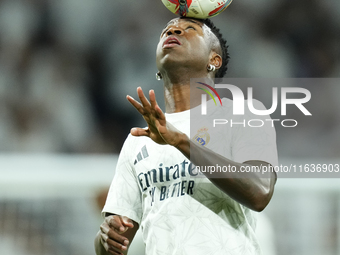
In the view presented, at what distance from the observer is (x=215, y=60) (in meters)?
2.86

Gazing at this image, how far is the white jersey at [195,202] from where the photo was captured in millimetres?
2186

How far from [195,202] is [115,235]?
0.42m

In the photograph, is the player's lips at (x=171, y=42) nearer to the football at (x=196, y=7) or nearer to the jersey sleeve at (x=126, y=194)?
the football at (x=196, y=7)

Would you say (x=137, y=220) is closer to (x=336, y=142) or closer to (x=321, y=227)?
(x=321, y=227)

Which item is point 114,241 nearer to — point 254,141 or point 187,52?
point 254,141

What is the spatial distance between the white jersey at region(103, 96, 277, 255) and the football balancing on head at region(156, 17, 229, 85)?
0.35m

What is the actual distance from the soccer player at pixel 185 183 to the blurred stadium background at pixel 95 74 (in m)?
1.51

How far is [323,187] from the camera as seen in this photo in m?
3.73

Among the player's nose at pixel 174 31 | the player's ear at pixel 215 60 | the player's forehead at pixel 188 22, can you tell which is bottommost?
the player's ear at pixel 215 60

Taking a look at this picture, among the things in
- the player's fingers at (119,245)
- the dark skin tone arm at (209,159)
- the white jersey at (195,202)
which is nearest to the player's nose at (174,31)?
the white jersey at (195,202)

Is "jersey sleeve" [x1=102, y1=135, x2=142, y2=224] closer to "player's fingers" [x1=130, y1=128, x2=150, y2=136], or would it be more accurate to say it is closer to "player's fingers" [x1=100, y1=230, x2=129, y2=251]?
"player's fingers" [x1=100, y1=230, x2=129, y2=251]

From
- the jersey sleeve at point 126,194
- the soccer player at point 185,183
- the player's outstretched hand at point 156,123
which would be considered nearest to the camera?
the player's outstretched hand at point 156,123

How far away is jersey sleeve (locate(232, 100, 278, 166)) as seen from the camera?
2.14 metres

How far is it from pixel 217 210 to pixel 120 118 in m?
3.22
